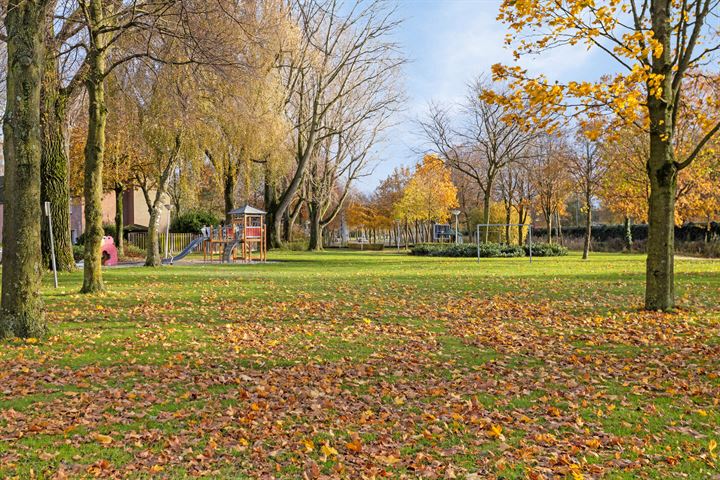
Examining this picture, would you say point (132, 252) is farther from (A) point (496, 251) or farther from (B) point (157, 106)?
(A) point (496, 251)

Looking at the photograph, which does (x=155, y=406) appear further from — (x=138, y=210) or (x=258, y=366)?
(x=138, y=210)

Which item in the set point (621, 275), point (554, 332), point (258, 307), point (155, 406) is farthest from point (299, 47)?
point (155, 406)

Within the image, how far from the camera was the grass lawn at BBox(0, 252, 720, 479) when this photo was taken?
4.28 m

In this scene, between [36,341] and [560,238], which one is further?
[560,238]

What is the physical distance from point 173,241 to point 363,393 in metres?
33.3

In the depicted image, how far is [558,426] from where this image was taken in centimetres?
499

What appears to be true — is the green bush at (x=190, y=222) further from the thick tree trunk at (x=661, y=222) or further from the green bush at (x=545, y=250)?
the thick tree trunk at (x=661, y=222)

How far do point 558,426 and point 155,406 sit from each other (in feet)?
11.8

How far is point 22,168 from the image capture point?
26.5 ft

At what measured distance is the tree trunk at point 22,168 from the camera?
26.4 ft

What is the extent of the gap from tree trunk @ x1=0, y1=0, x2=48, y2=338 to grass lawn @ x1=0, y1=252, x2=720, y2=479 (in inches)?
22.3

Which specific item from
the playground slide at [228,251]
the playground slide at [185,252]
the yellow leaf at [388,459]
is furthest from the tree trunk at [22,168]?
the playground slide at [228,251]

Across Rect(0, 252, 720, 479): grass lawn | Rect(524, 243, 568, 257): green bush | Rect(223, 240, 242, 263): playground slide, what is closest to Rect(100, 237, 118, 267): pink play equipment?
Rect(223, 240, 242, 263): playground slide

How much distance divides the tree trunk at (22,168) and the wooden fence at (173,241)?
87.3ft
